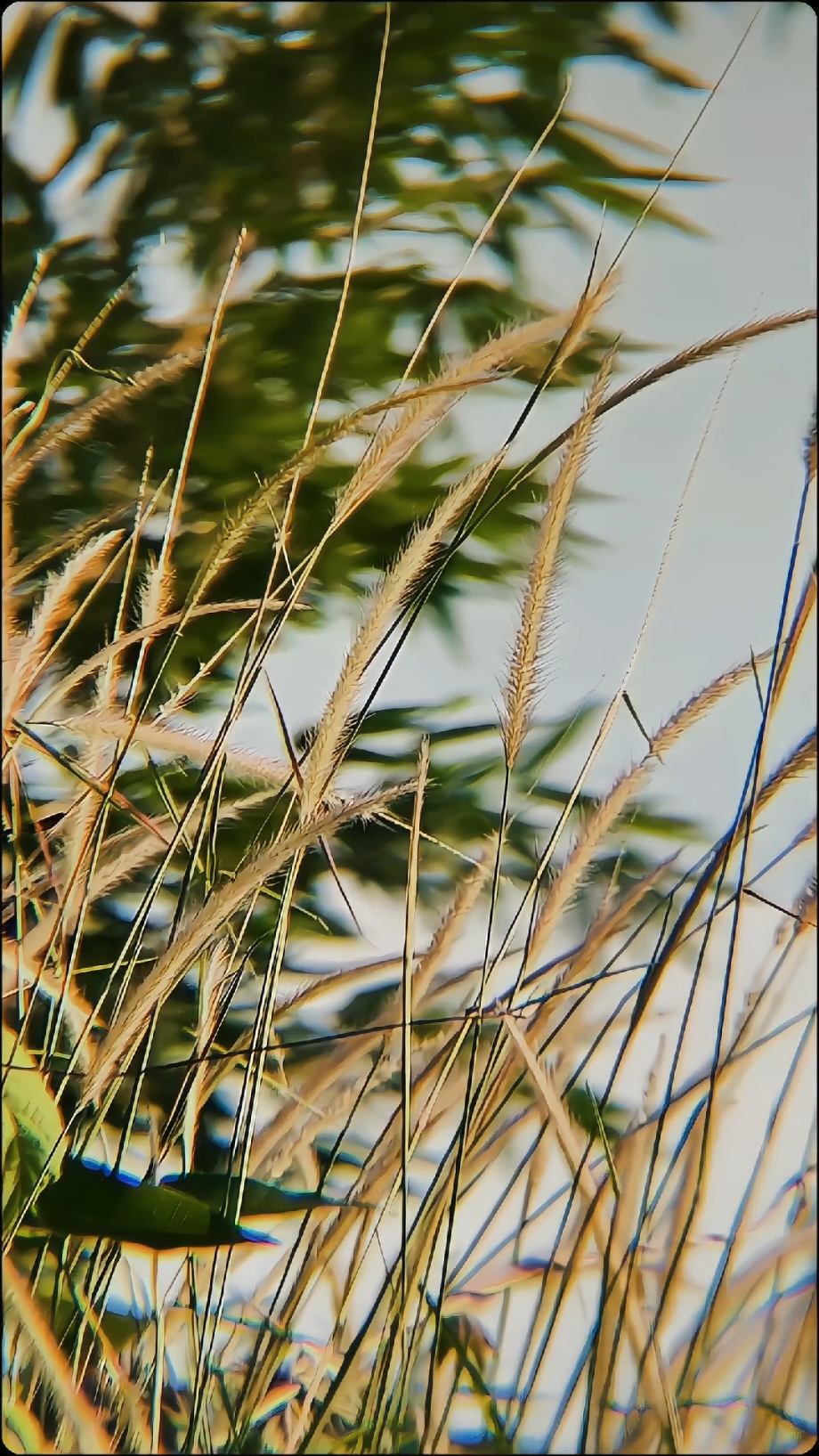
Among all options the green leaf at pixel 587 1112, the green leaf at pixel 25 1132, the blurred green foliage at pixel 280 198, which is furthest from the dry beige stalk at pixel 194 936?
the blurred green foliage at pixel 280 198

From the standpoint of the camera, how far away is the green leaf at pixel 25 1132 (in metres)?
0.26

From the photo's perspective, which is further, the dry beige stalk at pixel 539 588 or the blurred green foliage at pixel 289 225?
the blurred green foliage at pixel 289 225

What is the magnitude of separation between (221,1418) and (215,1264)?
0.04 metres

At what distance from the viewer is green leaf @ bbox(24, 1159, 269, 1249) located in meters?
0.23

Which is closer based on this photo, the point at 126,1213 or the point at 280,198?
the point at 126,1213

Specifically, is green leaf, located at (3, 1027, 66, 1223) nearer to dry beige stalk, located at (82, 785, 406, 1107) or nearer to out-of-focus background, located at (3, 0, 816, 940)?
dry beige stalk, located at (82, 785, 406, 1107)

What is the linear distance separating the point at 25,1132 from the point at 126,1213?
5 centimetres

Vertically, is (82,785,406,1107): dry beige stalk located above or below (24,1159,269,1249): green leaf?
above

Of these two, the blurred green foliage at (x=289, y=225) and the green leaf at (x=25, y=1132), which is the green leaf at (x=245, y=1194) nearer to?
the green leaf at (x=25, y=1132)

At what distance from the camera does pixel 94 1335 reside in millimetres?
276

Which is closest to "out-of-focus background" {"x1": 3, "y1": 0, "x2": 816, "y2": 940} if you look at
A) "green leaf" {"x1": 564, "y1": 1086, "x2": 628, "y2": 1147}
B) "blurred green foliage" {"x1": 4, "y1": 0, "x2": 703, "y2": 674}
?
"blurred green foliage" {"x1": 4, "y1": 0, "x2": 703, "y2": 674}

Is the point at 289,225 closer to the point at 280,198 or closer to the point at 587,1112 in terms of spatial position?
the point at 280,198

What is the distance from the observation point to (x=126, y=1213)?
24cm

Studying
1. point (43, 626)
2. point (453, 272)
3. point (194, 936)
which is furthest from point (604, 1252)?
point (453, 272)
